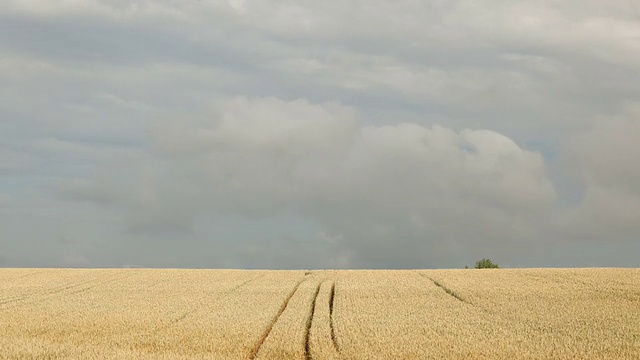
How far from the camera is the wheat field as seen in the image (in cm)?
2167

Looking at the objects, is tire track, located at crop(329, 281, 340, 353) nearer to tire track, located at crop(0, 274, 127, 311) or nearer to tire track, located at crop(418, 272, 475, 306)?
tire track, located at crop(418, 272, 475, 306)

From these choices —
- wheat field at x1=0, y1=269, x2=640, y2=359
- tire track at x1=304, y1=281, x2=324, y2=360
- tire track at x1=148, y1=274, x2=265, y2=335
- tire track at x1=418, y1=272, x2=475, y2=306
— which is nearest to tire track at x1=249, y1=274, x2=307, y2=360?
wheat field at x1=0, y1=269, x2=640, y2=359

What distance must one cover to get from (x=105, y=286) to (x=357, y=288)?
16.0 metres

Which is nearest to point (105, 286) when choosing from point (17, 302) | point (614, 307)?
point (17, 302)

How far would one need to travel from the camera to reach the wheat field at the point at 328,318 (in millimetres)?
21672

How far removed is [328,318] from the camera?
28.5 metres

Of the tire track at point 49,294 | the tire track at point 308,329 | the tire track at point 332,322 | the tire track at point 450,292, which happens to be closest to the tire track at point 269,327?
the tire track at point 308,329

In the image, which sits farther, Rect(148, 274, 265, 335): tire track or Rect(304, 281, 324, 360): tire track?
Rect(148, 274, 265, 335): tire track

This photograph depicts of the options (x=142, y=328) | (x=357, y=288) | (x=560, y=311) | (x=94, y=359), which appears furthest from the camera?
(x=357, y=288)

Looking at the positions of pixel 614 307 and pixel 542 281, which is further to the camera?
pixel 542 281

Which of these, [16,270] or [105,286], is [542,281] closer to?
[105,286]

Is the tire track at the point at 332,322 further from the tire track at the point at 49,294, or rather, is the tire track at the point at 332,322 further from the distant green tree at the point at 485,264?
the distant green tree at the point at 485,264

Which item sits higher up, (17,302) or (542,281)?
(542,281)

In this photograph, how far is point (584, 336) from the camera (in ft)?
78.7
